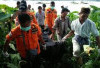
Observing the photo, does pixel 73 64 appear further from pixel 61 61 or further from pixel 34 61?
pixel 34 61

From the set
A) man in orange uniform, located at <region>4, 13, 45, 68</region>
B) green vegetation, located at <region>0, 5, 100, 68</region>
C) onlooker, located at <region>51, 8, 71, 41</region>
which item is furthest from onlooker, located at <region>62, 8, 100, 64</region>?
onlooker, located at <region>51, 8, 71, 41</region>

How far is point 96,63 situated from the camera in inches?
169

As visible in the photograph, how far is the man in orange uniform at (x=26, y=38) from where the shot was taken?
4.29m

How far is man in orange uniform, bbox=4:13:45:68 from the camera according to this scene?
169 inches

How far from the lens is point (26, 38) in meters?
4.39

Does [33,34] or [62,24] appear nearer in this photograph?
[33,34]

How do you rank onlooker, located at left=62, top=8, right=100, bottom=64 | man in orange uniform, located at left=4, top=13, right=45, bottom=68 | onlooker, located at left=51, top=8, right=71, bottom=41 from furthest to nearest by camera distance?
onlooker, located at left=51, top=8, right=71, bottom=41 → onlooker, located at left=62, top=8, right=100, bottom=64 → man in orange uniform, located at left=4, top=13, right=45, bottom=68

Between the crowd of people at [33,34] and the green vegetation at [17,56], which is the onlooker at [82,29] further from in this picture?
the green vegetation at [17,56]

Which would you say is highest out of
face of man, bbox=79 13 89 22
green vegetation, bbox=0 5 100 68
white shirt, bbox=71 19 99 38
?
face of man, bbox=79 13 89 22

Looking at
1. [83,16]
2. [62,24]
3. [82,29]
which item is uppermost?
[83,16]

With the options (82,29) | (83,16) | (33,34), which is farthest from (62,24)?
(33,34)

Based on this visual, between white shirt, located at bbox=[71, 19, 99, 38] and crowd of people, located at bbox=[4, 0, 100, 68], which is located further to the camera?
white shirt, located at bbox=[71, 19, 99, 38]

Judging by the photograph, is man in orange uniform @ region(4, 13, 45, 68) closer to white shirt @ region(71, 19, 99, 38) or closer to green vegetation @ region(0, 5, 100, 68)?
green vegetation @ region(0, 5, 100, 68)

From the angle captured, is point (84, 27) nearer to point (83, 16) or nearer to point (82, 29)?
point (82, 29)
